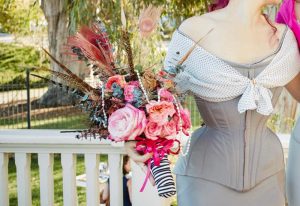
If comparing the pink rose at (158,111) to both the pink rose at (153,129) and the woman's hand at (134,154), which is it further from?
the woman's hand at (134,154)

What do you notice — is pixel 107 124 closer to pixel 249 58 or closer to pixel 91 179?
pixel 249 58

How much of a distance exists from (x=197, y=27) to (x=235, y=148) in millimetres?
363

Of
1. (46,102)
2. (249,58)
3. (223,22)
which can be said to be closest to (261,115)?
(249,58)

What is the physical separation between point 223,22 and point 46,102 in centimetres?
798

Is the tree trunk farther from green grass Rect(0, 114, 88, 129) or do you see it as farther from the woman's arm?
the woman's arm

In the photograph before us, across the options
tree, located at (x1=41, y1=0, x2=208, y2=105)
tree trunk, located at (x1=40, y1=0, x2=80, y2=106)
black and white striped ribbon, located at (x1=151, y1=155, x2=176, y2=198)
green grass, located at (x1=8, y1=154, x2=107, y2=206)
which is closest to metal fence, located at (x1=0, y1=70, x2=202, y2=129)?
tree trunk, located at (x1=40, y1=0, x2=80, y2=106)

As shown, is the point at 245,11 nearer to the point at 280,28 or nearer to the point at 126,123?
the point at 280,28

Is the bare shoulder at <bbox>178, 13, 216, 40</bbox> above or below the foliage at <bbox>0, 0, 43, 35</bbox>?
below

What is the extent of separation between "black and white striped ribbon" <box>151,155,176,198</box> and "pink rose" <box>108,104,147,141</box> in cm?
13

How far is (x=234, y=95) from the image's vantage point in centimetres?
156

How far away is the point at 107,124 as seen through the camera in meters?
1.42

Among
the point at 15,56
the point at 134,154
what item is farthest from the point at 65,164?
the point at 15,56

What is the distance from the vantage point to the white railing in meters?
2.31

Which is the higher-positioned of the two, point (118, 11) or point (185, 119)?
point (118, 11)
